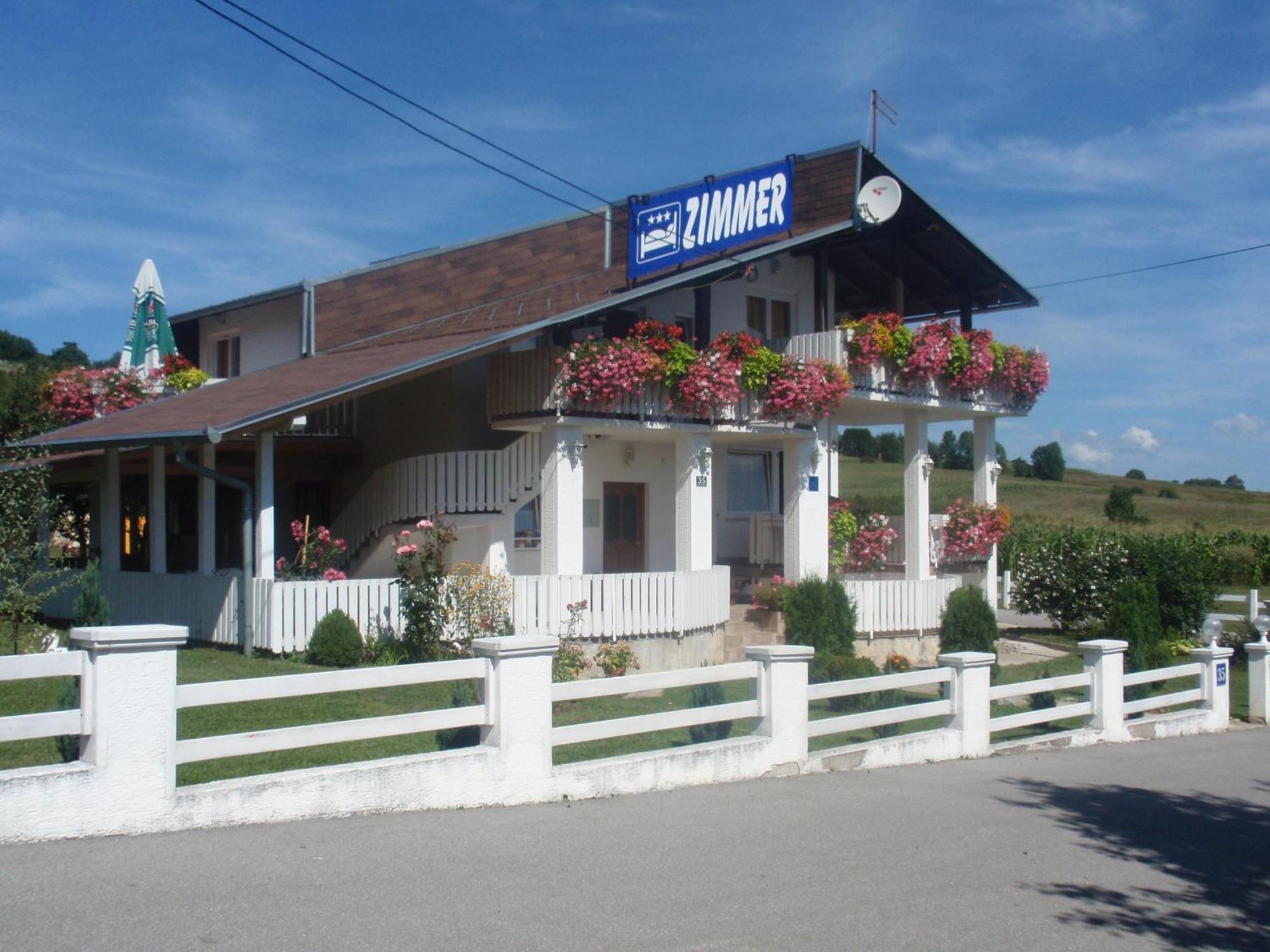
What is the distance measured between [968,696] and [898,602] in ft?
28.7

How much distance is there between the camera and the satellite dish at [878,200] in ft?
64.6

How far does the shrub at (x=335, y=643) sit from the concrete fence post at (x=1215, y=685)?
10.2 metres

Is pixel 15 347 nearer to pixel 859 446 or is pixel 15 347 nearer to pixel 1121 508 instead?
pixel 859 446

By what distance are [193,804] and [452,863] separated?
152 centimetres

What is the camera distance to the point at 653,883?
6.89 meters

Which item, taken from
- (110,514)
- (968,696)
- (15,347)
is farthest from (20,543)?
(15,347)

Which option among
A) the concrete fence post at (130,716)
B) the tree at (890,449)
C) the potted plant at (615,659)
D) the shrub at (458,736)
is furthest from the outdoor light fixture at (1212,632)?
the tree at (890,449)

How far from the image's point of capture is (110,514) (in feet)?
61.8

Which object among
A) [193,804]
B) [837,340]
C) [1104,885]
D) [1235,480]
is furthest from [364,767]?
[1235,480]

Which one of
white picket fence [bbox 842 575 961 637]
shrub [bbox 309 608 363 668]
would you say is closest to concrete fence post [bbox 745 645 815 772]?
shrub [bbox 309 608 363 668]

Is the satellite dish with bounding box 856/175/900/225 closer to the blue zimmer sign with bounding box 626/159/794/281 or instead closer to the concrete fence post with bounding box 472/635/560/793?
the blue zimmer sign with bounding box 626/159/794/281

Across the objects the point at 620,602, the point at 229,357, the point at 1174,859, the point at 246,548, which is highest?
the point at 229,357

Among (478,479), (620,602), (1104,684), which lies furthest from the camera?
(478,479)

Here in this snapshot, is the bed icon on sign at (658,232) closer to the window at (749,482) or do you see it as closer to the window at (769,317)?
the window at (769,317)
